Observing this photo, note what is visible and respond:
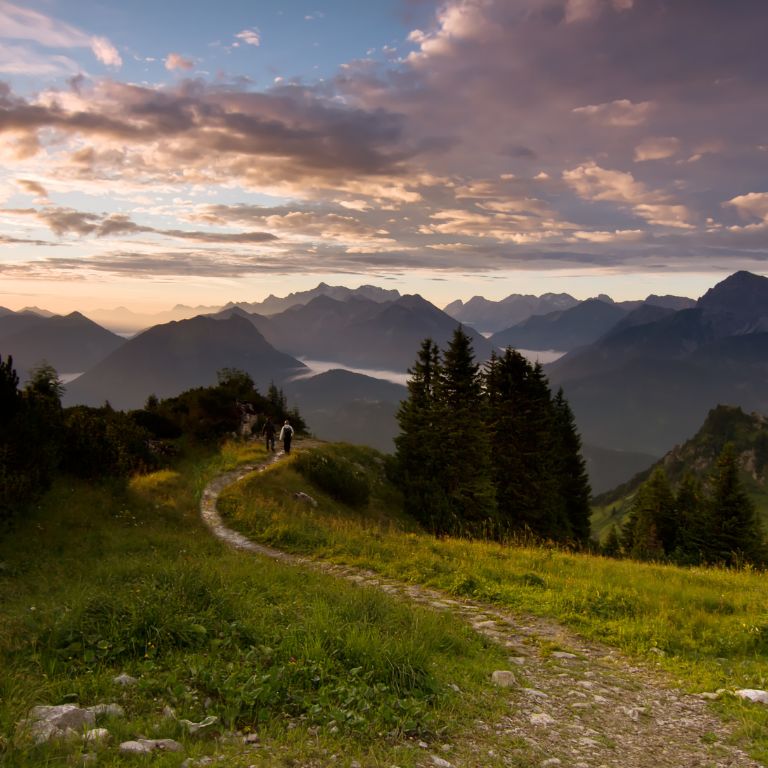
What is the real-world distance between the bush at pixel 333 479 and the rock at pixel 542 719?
2424cm

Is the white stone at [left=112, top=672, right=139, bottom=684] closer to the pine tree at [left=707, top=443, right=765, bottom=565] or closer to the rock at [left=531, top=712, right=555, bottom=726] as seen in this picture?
the rock at [left=531, top=712, right=555, bottom=726]

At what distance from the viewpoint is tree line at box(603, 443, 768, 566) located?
49.9 m

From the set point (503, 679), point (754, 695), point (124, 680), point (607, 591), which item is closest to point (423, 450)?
point (607, 591)

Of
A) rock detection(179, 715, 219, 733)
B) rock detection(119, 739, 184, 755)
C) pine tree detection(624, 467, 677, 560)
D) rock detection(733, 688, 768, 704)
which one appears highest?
rock detection(119, 739, 184, 755)

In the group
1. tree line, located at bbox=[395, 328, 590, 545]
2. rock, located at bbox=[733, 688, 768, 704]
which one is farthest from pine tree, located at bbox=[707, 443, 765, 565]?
rock, located at bbox=[733, 688, 768, 704]

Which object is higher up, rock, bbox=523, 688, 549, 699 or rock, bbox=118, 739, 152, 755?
rock, bbox=118, 739, 152, 755

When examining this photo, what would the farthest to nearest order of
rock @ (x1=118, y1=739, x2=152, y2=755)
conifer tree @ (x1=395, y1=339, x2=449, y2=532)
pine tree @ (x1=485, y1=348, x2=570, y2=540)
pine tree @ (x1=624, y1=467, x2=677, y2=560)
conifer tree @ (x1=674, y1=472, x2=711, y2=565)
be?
pine tree @ (x1=624, y1=467, x2=677, y2=560) → conifer tree @ (x1=674, y1=472, x2=711, y2=565) → pine tree @ (x1=485, y1=348, x2=570, y2=540) → conifer tree @ (x1=395, y1=339, x2=449, y2=532) → rock @ (x1=118, y1=739, x2=152, y2=755)

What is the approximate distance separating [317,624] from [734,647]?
23.1ft

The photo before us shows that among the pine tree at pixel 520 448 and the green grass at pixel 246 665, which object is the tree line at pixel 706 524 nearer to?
the pine tree at pixel 520 448

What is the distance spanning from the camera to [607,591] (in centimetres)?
1138

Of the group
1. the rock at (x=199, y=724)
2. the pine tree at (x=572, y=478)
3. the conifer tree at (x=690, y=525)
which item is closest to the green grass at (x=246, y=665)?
the rock at (x=199, y=724)

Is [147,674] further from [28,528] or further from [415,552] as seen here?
[28,528]

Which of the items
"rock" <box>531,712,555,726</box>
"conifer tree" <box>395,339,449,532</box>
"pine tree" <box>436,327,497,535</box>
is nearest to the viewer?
"rock" <box>531,712,555,726</box>

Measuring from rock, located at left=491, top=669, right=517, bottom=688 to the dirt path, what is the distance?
0.14ft
